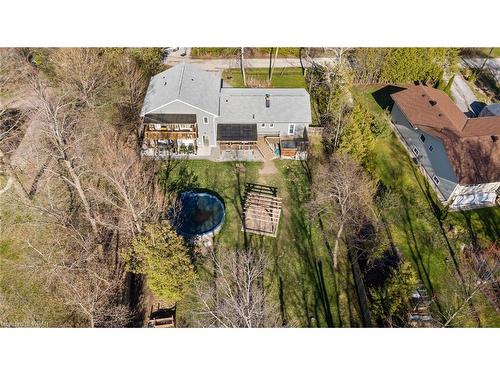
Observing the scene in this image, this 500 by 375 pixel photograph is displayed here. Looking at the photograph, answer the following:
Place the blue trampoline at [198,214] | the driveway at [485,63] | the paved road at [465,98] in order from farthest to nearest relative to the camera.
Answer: the driveway at [485,63], the paved road at [465,98], the blue trampoline at [198,214]

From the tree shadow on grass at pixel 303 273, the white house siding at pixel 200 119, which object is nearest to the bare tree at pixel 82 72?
the white house siding at pixel 200 119

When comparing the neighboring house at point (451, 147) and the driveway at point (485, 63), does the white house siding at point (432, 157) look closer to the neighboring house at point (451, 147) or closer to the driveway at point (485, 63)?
the neighboring house at point (451, 147)

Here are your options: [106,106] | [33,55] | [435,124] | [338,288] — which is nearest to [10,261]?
[106,106]

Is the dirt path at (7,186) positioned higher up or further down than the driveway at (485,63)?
further down

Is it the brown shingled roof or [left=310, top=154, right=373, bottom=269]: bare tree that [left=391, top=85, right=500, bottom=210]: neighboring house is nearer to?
the brown shingled roof

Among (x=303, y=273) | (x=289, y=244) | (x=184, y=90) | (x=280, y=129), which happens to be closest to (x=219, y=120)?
(x=184, y=90)

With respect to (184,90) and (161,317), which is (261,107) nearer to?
(184,90)
